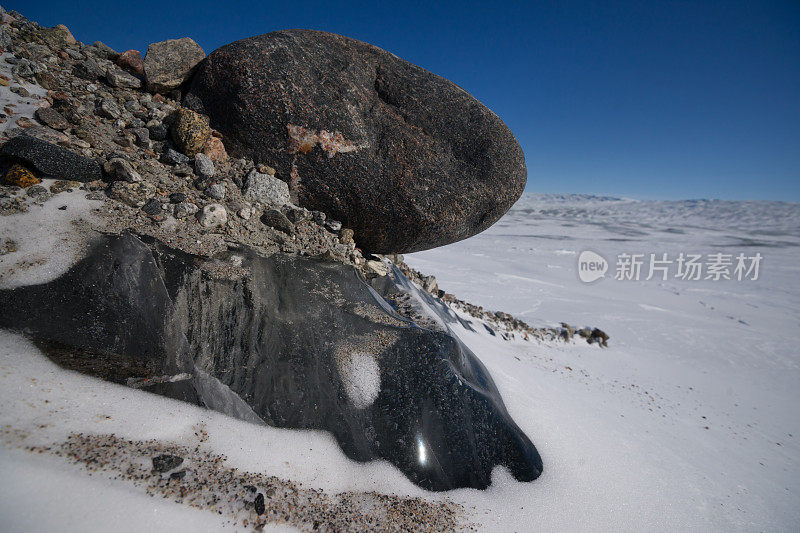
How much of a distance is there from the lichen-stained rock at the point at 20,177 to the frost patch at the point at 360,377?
2367mm

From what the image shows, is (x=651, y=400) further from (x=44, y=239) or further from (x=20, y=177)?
(x=20, y=177)

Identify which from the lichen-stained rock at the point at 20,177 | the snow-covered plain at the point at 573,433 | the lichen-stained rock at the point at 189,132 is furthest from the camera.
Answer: the lichen-stained rock at the point at 189,132

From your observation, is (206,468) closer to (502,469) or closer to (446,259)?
(502,469)

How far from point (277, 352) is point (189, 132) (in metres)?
2.10

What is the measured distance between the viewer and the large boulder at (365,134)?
3352 mm

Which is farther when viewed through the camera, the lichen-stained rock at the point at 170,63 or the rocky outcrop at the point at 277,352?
the lichen-stained rock at the point at 170,63

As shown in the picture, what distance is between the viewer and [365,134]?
3539mm

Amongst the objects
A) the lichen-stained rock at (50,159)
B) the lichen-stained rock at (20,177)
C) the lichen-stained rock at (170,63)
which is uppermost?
the lichen-stained rock at (170,63)

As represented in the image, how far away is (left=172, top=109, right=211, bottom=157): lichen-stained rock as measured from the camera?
3105 mm

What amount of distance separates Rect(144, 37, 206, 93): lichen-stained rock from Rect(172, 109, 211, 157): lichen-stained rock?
2.03 feet

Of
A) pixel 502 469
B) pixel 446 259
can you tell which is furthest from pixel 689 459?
pixel 446 259

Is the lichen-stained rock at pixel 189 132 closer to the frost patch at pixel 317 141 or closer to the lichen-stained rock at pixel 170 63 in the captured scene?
the lichen-stained rock at pixel 170 63

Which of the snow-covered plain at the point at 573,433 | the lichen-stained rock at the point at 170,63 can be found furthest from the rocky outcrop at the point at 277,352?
the lichen-stained rock at the point at 170,63

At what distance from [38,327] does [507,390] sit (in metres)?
3.56
